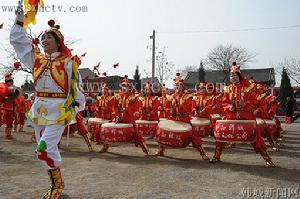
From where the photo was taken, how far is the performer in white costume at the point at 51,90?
426 cm

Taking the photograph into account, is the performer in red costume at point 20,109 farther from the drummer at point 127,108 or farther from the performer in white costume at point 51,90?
the performer in white costume at point 51,90

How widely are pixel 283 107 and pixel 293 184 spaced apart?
79.7ft

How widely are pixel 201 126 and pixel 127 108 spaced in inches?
101

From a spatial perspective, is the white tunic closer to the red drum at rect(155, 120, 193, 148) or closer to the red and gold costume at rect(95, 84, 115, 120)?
the red drum at rect(155, 120, 193, 148)

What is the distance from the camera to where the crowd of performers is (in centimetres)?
435

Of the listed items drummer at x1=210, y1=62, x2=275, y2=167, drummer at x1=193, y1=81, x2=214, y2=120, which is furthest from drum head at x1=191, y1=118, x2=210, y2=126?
drummer at x1=210, y1=62, x2=275, y2=167

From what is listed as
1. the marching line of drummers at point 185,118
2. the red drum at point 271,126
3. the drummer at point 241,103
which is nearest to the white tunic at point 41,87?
the marching line of drummers at point 185,118

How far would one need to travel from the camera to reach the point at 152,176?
584 cm

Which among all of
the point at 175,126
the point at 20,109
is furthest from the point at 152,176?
the point at 20,109

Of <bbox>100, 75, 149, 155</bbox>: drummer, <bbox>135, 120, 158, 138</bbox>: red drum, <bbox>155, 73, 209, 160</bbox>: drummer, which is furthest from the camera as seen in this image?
<bbox>135, 120, 158, 138</bbox>: red drum

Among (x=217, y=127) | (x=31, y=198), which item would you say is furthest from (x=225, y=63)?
(x=31, y=198)

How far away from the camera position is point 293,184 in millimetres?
5387

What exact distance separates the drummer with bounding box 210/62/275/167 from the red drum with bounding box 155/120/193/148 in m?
0.72

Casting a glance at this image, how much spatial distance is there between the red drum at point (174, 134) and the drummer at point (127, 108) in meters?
0.73
